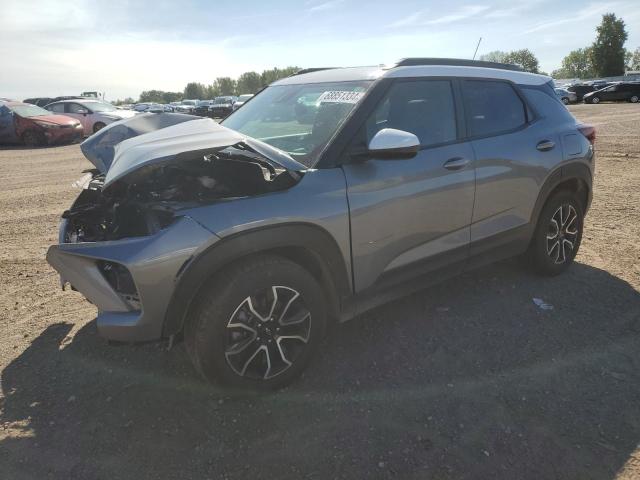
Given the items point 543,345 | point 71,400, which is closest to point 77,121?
point 71,400

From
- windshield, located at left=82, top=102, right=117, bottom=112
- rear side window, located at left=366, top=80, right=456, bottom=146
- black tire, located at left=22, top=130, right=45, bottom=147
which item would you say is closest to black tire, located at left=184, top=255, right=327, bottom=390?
rear side window, located at left=366, top=80, right=456, bottom=146

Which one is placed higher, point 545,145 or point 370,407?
point 545,145

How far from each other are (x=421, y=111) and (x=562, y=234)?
1988 mm

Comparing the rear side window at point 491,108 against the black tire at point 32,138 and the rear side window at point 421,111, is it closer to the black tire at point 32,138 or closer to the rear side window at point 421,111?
the rear side window at point 421,111

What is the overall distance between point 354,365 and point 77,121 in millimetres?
17225

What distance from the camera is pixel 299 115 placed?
3451 mm

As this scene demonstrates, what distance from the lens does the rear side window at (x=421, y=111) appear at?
3.13 meters

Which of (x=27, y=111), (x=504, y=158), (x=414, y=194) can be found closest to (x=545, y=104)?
(x=504, y=158)

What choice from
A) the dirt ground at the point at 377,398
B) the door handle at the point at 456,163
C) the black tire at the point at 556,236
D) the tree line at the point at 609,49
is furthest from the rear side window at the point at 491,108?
the tree line at the point at 609,49

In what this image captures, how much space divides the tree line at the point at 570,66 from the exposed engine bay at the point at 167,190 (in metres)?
27.7

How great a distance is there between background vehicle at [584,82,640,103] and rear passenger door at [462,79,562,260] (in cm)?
3769

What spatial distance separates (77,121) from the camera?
16.9 m

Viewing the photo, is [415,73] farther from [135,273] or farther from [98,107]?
[98,107]

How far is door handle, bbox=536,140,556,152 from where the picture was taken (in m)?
3.86
